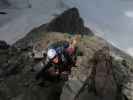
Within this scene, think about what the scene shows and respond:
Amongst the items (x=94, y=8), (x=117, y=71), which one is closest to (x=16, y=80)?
(x=117, y=71)

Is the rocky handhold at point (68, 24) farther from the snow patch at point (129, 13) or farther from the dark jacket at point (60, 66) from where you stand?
the snow patch at point (129, 13)

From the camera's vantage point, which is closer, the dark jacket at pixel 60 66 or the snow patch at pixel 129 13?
the dark jacket at pixel 60 66

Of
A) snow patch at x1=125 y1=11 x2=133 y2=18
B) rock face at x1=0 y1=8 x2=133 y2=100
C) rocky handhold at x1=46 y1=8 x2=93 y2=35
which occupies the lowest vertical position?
rock face at x1=0 y1=8 x2=133 y2=100

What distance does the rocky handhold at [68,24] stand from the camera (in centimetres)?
1548

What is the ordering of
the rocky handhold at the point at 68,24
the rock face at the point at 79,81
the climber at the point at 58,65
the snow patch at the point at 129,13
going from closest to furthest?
the rock face at the point at 79,81 < the climber at the point at 58,65 < the rocky handhold at the point at 68,24 < the snow patch at the point at 129,13

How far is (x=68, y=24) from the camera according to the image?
16031mm

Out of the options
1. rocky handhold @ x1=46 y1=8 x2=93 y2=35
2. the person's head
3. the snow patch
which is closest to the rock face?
the person's head

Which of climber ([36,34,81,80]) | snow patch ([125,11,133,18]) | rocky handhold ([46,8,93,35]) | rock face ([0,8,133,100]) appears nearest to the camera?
rock face ([0,8,133,100])

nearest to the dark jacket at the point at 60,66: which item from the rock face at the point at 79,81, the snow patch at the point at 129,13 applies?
the rock face at the point at 79,81

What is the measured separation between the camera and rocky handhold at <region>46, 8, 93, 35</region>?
15477 mm

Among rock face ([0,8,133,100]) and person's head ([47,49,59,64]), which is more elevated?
person's head ([47,49,59,64])

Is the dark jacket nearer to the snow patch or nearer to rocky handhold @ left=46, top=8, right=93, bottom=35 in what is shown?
rocky handhold @ left=46, top=8, right=93, bottom=35

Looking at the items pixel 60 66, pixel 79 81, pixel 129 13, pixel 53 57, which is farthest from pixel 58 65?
pixel 129 13

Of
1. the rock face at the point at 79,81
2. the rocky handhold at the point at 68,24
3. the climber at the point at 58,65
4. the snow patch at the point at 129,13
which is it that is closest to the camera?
the rock face at the point at 79,81
